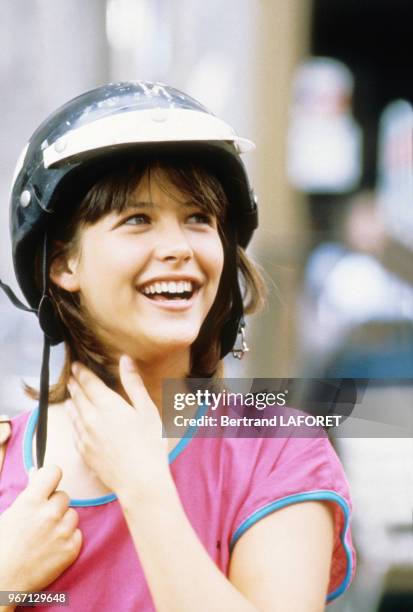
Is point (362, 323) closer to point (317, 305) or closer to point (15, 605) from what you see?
point (317, 305)

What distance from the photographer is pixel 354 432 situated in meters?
1.25

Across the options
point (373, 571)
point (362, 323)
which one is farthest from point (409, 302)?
point (373, 571)

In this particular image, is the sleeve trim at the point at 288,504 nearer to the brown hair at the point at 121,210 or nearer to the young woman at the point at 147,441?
the young woman at the point at 147,441

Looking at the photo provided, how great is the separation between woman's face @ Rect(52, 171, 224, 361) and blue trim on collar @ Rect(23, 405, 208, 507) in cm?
11

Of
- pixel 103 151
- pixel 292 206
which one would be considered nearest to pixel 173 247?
pixel 103 151

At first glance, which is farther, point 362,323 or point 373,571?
point 362,323

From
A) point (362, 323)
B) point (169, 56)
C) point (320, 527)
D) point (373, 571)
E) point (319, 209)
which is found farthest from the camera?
point (319, 209)

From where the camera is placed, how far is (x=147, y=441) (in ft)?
3.51

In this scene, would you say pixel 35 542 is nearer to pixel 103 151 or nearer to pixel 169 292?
pixel 169 292

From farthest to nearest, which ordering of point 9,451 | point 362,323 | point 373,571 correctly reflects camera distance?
1. point 362,323
2. point 373,571
3. point 9,451

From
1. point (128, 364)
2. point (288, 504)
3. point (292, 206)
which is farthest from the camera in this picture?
point (292, 206)

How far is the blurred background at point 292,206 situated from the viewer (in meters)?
1.38

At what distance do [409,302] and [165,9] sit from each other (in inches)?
34.9

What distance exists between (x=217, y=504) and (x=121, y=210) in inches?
14.9
